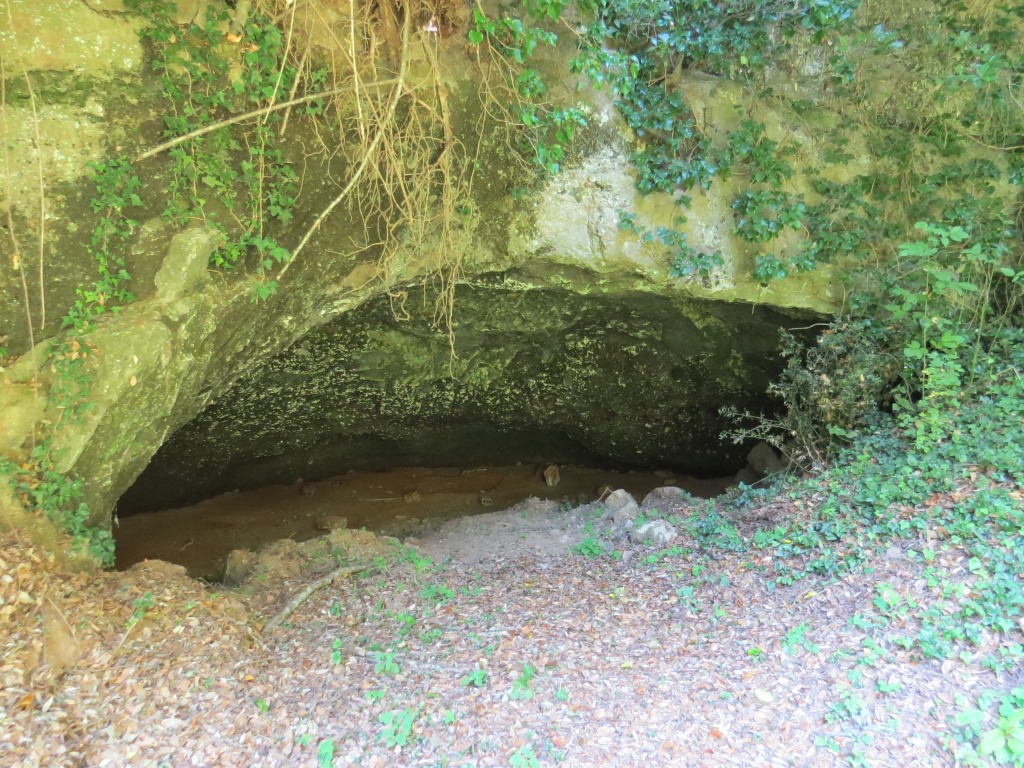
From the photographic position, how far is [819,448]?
5141mm

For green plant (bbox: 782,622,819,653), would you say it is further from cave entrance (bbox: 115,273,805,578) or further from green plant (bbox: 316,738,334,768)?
cave entrance (bbox: 115,273,805,578)

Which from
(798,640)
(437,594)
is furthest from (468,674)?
(798,640)

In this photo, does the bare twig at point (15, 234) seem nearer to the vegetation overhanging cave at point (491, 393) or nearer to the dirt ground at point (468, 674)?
the dirt ground at point (468, 674)

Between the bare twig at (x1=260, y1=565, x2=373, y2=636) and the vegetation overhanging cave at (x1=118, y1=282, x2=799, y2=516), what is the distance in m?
2.05

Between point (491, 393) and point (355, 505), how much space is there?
2283 millimetres

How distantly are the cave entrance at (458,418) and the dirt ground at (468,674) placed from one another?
236 cm

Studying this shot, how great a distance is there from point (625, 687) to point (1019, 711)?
1610 mm

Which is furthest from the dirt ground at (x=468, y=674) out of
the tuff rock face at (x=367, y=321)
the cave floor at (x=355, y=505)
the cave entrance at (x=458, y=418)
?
the cave floor at (x=355, y=505)

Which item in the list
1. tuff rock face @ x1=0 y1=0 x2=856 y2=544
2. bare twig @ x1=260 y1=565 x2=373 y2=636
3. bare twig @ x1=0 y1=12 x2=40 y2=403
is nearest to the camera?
bare twig @ x1=0 y1=12 x2=40 y2=403

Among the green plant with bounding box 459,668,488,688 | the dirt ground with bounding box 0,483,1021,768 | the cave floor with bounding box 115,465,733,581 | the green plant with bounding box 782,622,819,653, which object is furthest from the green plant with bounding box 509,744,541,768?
the cave floor with bounding box 115,465,733,581

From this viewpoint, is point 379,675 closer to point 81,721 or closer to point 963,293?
point 81,721

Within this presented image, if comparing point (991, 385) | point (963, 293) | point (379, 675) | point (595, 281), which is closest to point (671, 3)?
point (595, 281)

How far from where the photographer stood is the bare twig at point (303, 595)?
11.8 feet

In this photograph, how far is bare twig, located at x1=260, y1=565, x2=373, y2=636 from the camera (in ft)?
11.8
